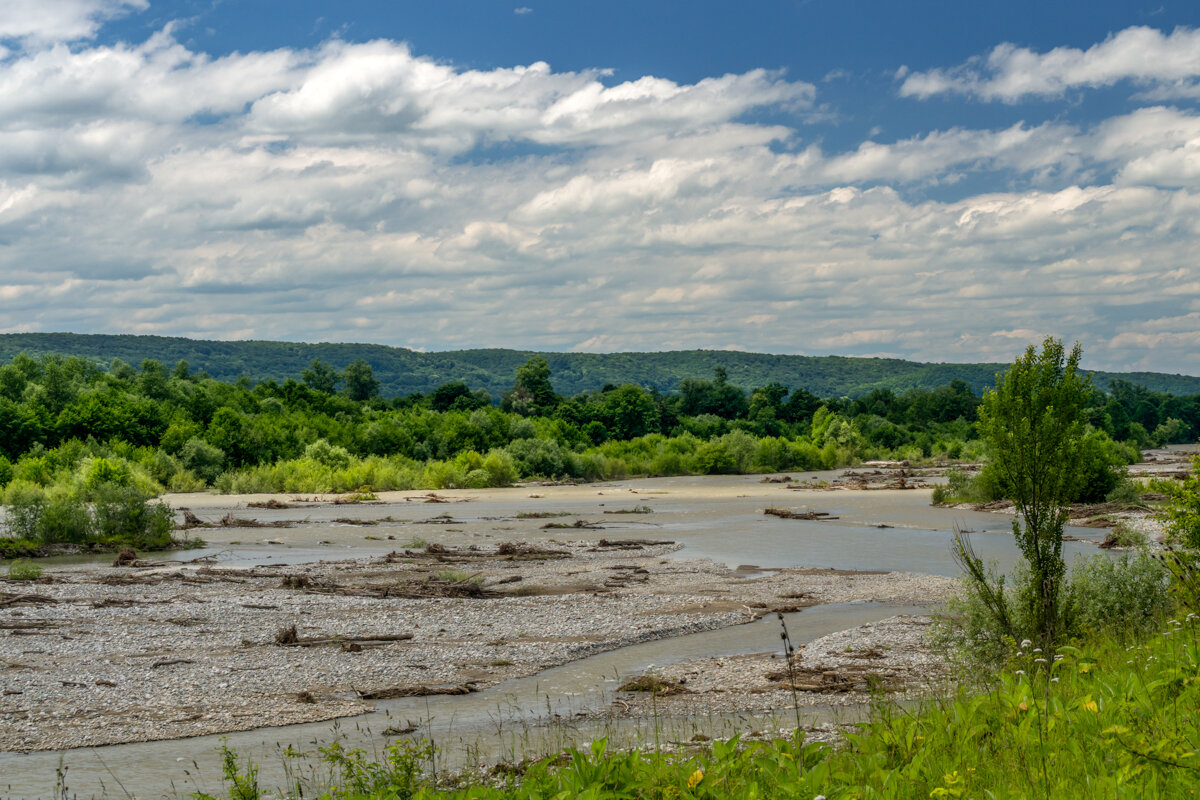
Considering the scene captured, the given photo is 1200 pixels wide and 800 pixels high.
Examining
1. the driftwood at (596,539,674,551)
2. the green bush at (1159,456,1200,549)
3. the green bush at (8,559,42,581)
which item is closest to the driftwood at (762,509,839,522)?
the driftwood at (596,539,674,551)

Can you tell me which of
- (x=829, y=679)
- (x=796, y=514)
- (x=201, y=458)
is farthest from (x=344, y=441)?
(x=829, y=679)

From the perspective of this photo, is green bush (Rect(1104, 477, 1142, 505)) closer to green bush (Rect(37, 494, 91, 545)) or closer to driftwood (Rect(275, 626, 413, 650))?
driftwood (Rect(275, 626, 413, 650))

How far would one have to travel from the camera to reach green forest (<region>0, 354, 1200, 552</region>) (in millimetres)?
44312

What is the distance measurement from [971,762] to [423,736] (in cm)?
554

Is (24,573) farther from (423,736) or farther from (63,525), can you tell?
(423,736)

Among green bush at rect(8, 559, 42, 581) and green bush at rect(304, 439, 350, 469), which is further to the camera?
green bush at rect(304, 439, 350, 469)

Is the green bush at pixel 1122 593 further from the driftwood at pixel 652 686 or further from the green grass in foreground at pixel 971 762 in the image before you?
the green grass in foreground at pixel 971 762

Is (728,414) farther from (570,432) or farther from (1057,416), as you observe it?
(1057,416)

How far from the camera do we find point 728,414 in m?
120

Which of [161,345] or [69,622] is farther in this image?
[161,345]

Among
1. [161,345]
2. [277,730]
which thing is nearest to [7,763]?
[277,730]

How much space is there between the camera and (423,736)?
9422 mm

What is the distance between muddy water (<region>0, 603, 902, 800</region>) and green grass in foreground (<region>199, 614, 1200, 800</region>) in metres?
2.80

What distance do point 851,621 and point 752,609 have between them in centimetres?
226
